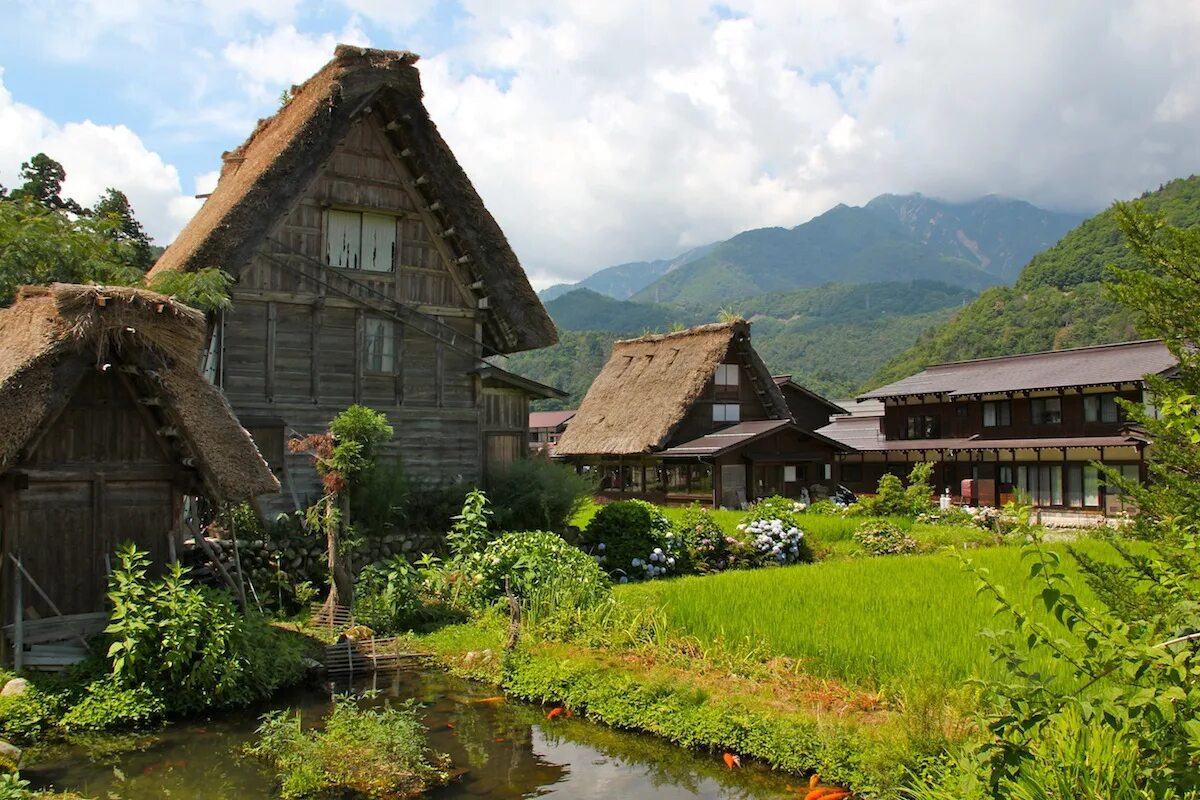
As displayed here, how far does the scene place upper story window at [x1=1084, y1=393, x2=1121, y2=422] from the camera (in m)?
34.0

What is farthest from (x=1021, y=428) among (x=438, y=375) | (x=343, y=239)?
(x=343, y=239)

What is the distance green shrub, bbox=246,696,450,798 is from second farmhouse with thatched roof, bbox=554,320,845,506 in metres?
23.3

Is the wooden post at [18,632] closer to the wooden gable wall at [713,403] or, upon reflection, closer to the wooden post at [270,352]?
the wooden post at [270,352]

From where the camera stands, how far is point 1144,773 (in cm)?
450

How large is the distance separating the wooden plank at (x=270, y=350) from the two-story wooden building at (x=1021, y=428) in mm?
25878

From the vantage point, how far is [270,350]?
1734cm

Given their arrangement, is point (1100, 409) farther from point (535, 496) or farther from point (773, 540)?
point (535, 496)

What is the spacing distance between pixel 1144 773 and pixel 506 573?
34.1ft

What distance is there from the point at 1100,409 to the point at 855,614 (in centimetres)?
2766

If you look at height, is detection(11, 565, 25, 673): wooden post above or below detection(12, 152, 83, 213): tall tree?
below

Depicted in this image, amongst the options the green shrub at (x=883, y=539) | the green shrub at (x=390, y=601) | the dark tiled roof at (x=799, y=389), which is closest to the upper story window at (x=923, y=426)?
the dark tiled roof at (x=799, y=389)

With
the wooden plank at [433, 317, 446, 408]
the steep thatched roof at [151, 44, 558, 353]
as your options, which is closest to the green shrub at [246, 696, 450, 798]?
the steep thatched roof at [151, 44, 558, 353]

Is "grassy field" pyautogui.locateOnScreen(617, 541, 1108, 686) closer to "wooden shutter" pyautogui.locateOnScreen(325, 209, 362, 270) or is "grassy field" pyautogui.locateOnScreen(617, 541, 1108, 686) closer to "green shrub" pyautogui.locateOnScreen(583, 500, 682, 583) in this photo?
"green shrub" pyautogui.locateOnScreen(583, 500, 682, 583)

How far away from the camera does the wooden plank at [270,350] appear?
1728 cm
